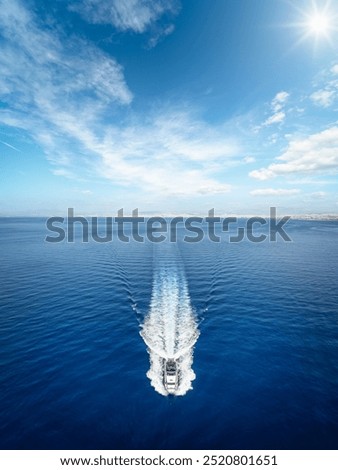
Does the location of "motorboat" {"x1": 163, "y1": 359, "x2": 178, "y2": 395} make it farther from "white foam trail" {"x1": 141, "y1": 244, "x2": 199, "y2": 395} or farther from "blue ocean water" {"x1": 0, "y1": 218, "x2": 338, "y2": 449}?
"blue ocean water" {"x1": 0, "y1": 218, "x2": 338, "y2": 449}

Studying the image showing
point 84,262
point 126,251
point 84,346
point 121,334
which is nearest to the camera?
point 84,346

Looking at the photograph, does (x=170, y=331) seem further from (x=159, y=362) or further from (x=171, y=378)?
(x=171, y=378)

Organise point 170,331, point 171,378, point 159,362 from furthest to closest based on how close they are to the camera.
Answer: point 170,331 < point 159,362 < point 171,378

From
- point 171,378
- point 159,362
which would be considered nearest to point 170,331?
point 159,362

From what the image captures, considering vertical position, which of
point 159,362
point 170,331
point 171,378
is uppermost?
point 170,331

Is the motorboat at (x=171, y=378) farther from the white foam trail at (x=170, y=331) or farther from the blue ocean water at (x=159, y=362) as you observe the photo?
the blue ocean water at (x=159, y=362)

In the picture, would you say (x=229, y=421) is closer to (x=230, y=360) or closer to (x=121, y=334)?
(x=230, y=360)
